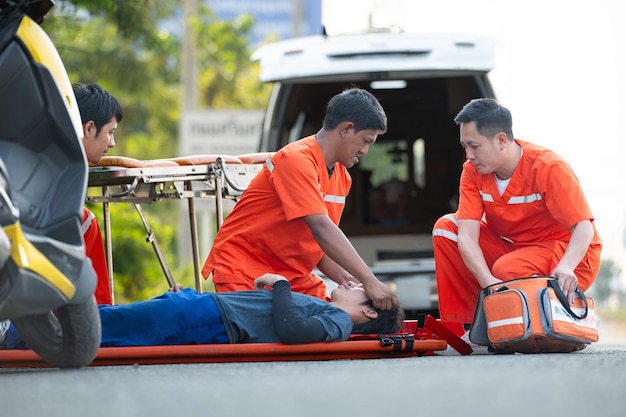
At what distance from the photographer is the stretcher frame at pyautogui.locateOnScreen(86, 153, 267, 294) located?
5984mm

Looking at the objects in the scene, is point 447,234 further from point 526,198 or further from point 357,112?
point 357,112

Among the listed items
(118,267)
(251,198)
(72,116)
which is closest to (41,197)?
(72,116)

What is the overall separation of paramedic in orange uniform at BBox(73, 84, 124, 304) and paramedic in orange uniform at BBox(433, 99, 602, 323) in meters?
1.70

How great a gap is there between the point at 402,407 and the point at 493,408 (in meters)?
0.24

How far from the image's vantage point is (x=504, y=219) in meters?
6.23

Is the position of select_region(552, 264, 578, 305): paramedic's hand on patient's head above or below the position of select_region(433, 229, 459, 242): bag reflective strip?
below

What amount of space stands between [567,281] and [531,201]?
615 mm

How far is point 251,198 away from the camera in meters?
6.04

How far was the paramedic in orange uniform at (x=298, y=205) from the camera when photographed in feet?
18.7

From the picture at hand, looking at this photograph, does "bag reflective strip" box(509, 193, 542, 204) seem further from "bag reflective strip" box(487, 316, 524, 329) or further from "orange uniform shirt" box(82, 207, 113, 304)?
"orange uniform shirt" box(82, 207, 113, 304)

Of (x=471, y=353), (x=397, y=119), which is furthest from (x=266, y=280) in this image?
(x=397, y=119)

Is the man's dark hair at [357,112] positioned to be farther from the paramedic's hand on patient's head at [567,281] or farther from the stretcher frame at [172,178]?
the paramedic's hand on patient's head at [567,281]

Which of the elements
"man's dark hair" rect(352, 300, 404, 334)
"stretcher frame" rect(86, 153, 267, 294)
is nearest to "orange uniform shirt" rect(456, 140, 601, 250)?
"man's dark hair" rect(352, 300, 404, 334)

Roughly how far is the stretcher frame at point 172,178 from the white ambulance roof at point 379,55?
50.9 inches
